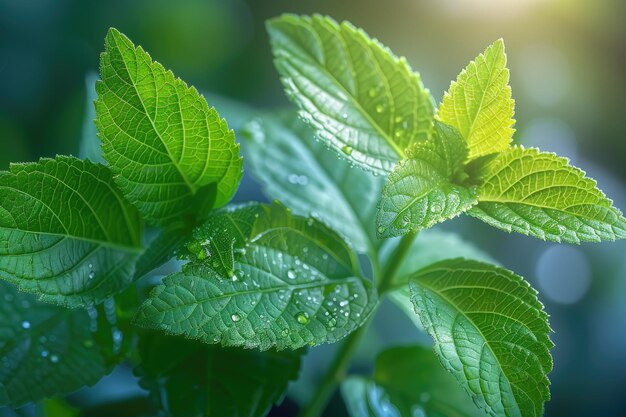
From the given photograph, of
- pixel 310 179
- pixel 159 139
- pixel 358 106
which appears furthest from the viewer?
pixel 310 179

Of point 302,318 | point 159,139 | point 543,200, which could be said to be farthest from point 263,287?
point 543,200

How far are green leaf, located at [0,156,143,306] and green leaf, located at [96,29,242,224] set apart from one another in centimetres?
4

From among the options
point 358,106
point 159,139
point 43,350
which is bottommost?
point 43,350

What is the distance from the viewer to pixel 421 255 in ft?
2.69

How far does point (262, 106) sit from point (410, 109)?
0.66 metres

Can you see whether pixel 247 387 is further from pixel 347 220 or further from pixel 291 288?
pixel 347 220

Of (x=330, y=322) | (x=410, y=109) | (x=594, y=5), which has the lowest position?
(x=330, y=322)

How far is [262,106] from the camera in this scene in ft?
4.39

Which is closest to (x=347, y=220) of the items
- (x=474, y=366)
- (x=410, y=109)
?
(x=410, y=109)

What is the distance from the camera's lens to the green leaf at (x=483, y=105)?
0.63 meters

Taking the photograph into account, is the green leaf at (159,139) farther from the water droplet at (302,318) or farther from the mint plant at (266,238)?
the water droplet at (302,318)

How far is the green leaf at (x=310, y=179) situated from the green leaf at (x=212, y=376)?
185 mm

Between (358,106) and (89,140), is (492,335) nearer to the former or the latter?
(358,106)

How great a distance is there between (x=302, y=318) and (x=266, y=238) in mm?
86
